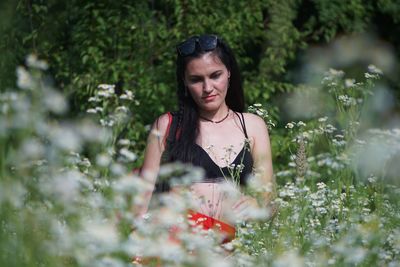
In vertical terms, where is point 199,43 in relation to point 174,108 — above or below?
above

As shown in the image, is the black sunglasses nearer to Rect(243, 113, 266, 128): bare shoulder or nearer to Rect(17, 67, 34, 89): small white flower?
Rect(243, 113, 266, 128): bare shoulder

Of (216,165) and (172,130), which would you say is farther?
(172,130)

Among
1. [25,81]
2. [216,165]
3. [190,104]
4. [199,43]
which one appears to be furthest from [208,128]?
[25,81]

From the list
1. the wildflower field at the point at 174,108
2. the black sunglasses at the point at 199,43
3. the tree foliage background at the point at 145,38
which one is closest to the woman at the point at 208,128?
the black sunglasses at the point at 199,43

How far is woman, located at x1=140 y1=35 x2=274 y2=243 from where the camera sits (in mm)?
3480

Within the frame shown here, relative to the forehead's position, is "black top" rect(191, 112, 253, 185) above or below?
below

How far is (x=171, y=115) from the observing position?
12.0 ft

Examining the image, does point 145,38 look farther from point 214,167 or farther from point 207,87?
point 214,167

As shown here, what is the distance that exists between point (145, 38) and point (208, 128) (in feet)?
8.84

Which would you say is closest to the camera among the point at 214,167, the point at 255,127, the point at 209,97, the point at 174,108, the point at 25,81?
the point at 25,81

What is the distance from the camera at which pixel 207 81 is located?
352 centimetres

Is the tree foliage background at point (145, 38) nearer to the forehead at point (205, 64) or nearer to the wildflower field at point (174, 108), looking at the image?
the wildflower field at point (174, 108)

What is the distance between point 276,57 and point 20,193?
4876 mm

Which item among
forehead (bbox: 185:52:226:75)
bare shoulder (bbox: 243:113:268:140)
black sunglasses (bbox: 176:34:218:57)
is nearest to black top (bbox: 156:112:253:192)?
bare shoulder (bbox: 243:113:268:140)
